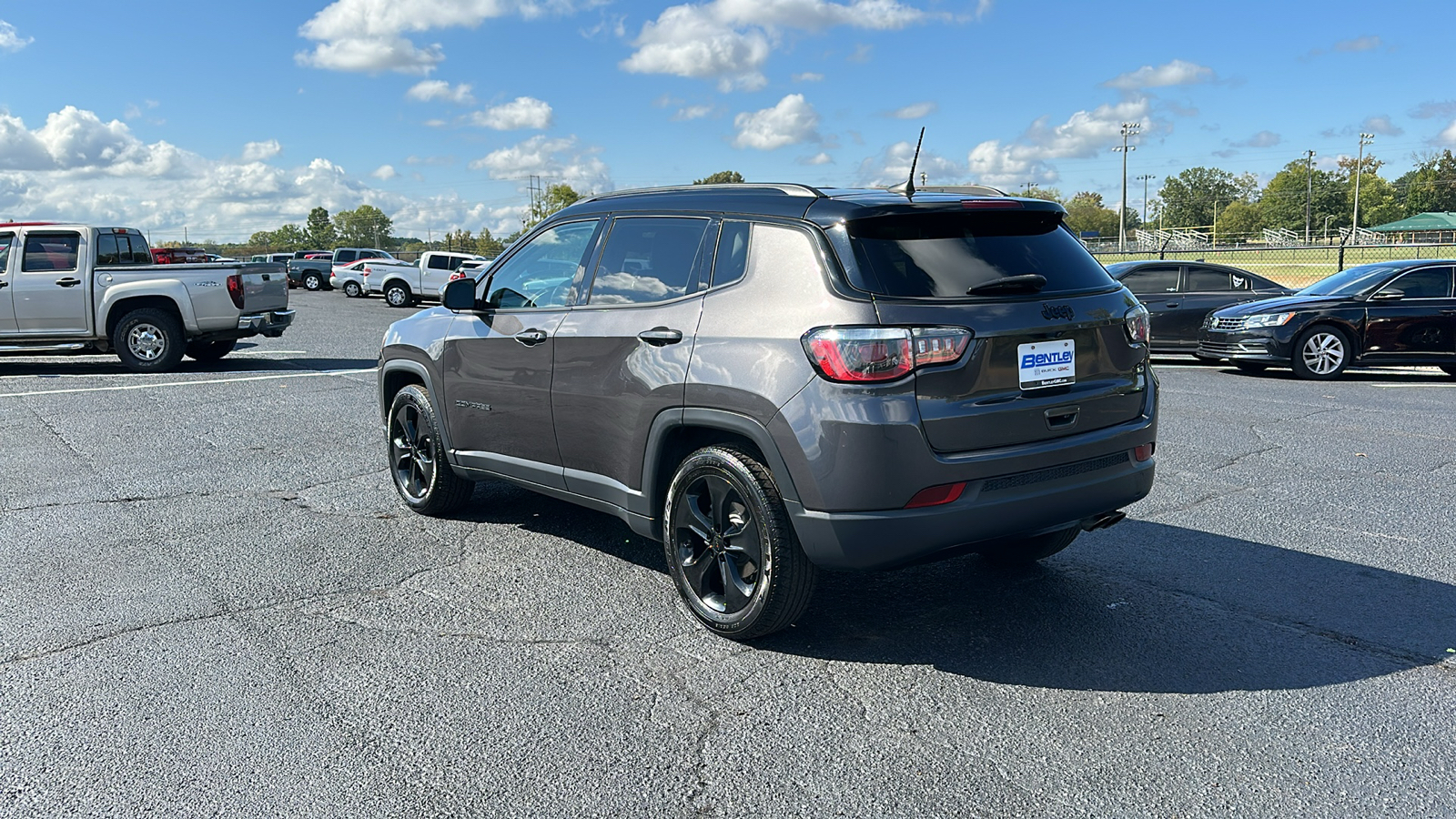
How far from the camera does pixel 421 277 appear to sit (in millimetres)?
34781

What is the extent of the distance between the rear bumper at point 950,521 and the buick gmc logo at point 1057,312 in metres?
0.55

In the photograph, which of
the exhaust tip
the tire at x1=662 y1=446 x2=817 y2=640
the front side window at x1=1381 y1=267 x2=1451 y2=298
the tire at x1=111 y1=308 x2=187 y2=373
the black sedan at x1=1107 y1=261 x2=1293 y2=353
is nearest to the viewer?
the tire at x1=662 y1=446 x2=817 y2=640

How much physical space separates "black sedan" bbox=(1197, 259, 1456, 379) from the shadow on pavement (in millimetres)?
8683

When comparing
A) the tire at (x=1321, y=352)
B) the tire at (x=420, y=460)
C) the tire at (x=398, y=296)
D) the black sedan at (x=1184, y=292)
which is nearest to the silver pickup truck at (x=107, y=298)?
the tire at (x=420, y=460)

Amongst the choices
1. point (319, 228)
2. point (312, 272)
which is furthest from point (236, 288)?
point (319, 228)

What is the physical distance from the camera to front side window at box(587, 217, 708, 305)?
14.3 feet

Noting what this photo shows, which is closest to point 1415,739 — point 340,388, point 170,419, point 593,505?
point 593,505

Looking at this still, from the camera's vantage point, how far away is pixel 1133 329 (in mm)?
4191

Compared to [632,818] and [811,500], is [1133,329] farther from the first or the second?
[632,818]

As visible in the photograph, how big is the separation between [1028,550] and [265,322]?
12.2 meters

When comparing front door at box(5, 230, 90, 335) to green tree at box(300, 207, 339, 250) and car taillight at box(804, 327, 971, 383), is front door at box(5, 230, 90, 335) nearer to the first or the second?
car taillight at box(804, 327, 971, 383)

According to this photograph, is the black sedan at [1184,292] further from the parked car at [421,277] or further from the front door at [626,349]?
the parked car at [421,277]

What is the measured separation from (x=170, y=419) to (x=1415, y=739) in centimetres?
967

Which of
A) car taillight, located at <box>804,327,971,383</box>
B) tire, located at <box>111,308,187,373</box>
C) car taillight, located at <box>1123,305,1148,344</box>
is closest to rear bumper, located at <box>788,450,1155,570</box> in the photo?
car taillight, located at <box>804,327,971,383</box>
